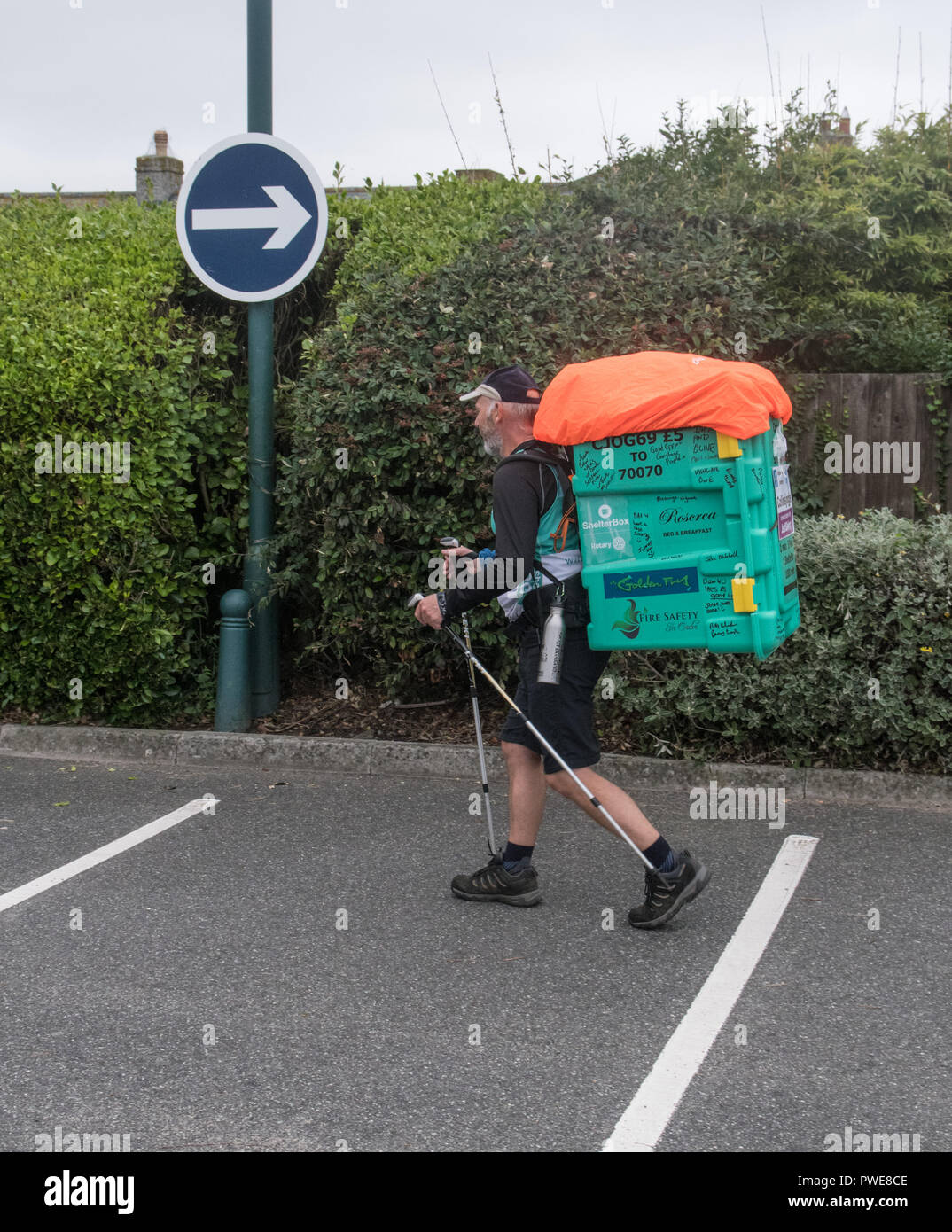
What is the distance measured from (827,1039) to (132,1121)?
6.31ft

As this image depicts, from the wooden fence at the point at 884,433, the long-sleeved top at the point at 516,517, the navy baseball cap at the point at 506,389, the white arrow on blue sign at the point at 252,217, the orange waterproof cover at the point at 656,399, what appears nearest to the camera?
→ the orange waterproof cover at the point at 656,399

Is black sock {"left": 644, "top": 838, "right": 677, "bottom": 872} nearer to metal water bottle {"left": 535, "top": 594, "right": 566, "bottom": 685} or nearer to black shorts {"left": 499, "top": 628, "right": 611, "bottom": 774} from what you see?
black shorts {"left": 499, "top": 628, "right": 611, "bottom": 774}

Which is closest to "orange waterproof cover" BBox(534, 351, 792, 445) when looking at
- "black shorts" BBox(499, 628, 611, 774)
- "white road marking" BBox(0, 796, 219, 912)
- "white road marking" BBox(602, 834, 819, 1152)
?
"black shorts" BBox(499, 628, 611, 774)

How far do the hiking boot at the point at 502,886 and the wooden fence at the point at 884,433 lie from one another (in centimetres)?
402

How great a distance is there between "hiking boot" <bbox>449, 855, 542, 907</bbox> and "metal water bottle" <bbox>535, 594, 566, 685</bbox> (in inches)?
31.3

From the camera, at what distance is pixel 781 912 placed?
4.62m

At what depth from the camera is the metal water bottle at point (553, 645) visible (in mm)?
4363

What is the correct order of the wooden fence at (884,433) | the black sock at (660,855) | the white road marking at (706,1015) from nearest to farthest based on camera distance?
A: the white road marking at (706,1015) → the black sock at (660,855) → the wooden fence at (884,433)

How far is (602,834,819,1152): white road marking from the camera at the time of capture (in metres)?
3.20

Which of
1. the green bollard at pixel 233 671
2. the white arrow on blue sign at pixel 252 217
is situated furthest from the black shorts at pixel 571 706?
the white arrow on blue sign at pixel 252 217

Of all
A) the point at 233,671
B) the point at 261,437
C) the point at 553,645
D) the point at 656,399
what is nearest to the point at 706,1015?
the point at 553,645

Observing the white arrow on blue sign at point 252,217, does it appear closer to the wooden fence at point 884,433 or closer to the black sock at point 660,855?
the wooden fence at point 884,433

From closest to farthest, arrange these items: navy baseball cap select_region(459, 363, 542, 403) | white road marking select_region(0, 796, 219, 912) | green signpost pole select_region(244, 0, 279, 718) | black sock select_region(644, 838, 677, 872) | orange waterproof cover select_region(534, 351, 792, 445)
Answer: orange waterproof cover select_region(534, 351, 792, 445)
black sock select_region(644, 838, 677, 872)
navy baseball cap select_region(459, 363, 542, 403)
white road marking select_region(0, 796, 219, 912)
green signpost pole select_region(244, 0, 279, 718)

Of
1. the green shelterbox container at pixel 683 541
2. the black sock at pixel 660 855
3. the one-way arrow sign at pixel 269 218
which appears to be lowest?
the black sock at pixel 660 855
